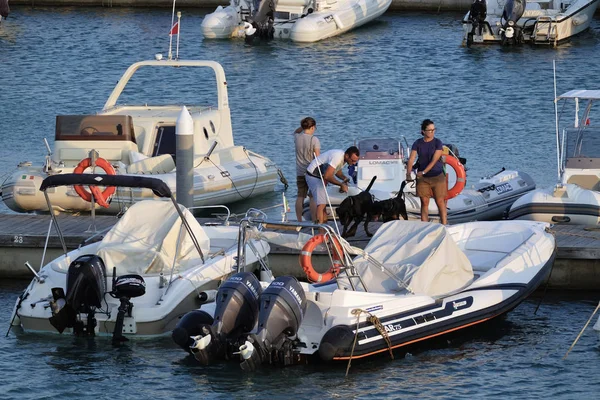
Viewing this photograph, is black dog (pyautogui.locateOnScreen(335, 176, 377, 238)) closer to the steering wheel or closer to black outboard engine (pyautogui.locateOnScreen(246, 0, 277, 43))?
the steering wheel

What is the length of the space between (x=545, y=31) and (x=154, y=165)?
2093 centimetres

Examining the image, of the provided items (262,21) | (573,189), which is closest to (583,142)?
(573,189)

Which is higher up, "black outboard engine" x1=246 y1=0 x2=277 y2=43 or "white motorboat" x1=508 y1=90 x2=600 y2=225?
"white motorboat" x1=508 y1=90 x2=600 y2=225

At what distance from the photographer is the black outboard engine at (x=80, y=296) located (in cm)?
1461

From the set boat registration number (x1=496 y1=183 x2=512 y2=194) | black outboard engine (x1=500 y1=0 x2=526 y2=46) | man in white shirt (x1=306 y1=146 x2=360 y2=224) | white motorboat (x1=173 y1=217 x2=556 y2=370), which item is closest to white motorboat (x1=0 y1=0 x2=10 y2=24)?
black outboard engine (x1=500 y1=0 x2=526 y2=46)

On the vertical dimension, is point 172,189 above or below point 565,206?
below

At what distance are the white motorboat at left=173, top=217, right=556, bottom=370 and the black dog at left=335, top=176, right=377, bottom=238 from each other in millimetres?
1430

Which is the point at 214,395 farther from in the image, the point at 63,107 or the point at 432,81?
the point at 432,81

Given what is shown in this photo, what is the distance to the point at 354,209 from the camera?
56.4 feet

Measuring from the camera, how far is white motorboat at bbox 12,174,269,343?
1469 cm

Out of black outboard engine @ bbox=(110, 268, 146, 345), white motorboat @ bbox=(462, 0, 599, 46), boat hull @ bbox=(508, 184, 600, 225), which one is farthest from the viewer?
white motorboat @ bbox=(462, 0, 599, 46)

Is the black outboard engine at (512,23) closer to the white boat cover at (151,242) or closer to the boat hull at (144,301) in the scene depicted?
the white boat cover at (151,242)

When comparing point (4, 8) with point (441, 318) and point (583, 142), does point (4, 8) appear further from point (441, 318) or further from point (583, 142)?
point (441, 318)

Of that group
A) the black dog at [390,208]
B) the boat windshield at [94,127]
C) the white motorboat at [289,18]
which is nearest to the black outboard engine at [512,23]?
the white motorboat at [289,18]
